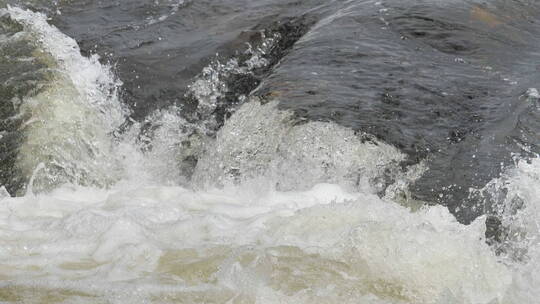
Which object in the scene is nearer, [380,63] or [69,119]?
[69,119]

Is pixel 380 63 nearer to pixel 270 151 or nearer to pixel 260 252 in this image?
pixel 270 151

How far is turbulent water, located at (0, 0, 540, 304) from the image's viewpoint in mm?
4047

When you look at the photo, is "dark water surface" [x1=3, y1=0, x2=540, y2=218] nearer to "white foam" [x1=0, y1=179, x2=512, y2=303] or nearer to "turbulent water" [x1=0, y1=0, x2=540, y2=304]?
"turbulent water" [x1=0, y1=0, x2=540, y2=304]

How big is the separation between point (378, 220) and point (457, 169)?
59.9 inches

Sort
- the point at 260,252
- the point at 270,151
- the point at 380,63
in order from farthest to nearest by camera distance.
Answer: the point at 380,63
the point at 270,151
the point at 260,252

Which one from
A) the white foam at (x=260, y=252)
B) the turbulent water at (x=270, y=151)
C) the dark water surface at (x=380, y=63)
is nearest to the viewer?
the white foam at (x=260, y=252)

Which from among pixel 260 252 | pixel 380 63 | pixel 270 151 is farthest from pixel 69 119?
pixel 260 252

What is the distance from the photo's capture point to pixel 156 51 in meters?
8.76

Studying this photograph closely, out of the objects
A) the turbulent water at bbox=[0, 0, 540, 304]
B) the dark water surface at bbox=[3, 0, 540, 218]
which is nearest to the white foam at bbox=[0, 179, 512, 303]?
the turbulent water at bbox=[0, 0, 540, 304]

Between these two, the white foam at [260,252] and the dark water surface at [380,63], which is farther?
the dark water surface at [380,63]

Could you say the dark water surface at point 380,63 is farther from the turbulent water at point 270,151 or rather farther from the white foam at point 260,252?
the white foam at point 260,252

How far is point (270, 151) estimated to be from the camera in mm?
6258

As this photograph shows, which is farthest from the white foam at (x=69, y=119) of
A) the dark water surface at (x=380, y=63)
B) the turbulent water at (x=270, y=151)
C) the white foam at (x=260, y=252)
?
the white foam at (x=260, y=252)

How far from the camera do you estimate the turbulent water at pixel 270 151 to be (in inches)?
159
